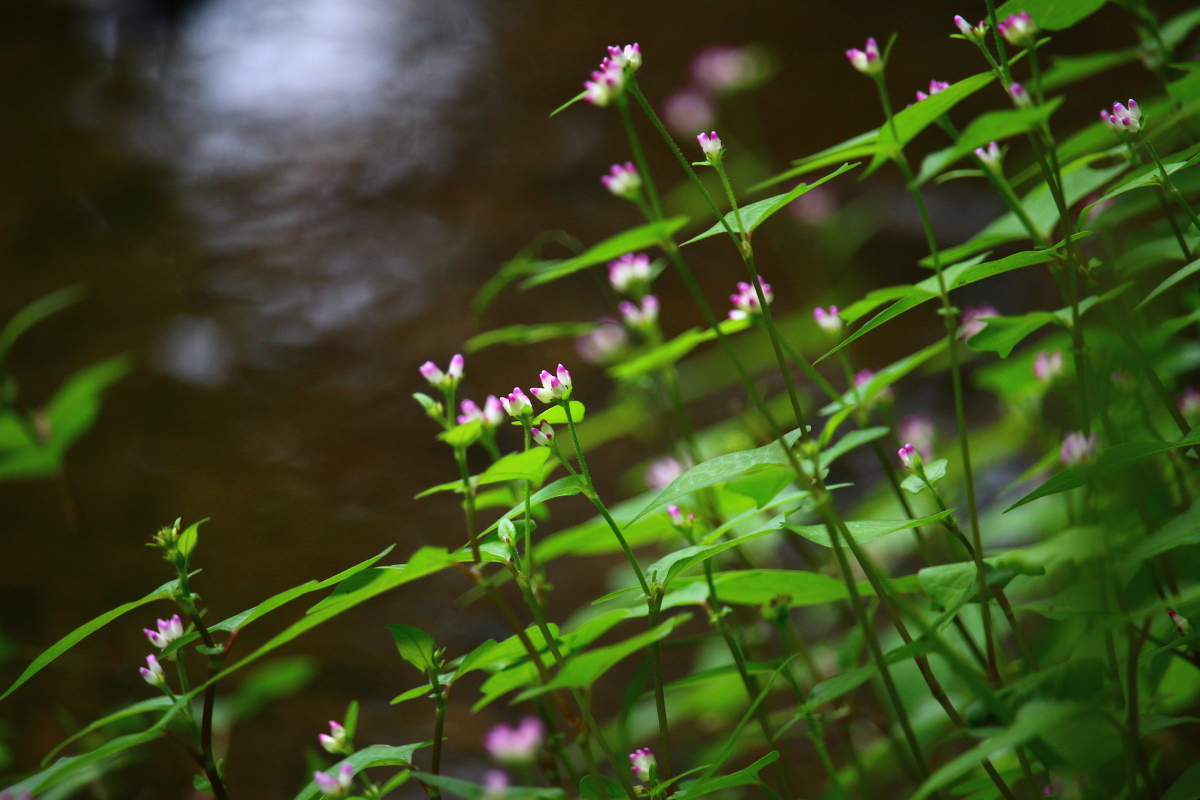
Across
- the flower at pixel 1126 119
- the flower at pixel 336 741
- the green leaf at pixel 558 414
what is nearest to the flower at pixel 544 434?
the green leaf at pixel 558 414

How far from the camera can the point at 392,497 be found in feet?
5.96

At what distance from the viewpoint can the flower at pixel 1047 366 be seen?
A: 2.33 feet

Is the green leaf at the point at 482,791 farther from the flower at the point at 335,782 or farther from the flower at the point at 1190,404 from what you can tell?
the flower at the point at 1190,404

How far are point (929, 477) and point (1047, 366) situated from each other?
30cm

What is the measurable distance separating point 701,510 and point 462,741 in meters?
1.06

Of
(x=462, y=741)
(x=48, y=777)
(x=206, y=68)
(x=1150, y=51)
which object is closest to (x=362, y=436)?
(x=462, y=741)

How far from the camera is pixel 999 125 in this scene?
14.7 inches

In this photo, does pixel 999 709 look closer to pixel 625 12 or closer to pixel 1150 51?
pixel 1150 51

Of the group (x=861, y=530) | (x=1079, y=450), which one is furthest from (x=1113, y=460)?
(x=861, y=530)

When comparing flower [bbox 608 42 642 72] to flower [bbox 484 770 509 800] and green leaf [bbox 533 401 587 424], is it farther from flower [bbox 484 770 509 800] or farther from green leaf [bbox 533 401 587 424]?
flower [bbox 484 770 509 800]

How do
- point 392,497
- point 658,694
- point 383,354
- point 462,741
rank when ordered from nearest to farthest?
point 658,694, point 462,741, point 392,497, point 383,354

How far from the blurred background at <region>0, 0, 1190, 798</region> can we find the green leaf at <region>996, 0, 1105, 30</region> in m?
1.07

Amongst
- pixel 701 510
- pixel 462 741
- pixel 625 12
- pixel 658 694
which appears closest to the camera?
pixel 658 694

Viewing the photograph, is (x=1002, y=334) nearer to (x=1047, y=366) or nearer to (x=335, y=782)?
(x=1047, y=366)
